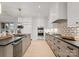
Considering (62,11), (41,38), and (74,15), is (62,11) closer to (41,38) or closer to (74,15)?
(74,15)

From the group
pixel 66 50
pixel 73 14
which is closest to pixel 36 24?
pixel 73 14

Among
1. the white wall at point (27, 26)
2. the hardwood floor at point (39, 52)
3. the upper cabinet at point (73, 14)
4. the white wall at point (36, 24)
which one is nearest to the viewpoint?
the upper cabinet at point (73, 14)

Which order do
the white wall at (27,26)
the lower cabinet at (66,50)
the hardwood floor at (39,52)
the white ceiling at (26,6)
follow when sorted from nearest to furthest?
the lower cabinet at (66,50) → the hardwood floor at (39,52) → the white ceiling at (26,6) → the white wall at (27,26)

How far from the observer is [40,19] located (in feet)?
56.5

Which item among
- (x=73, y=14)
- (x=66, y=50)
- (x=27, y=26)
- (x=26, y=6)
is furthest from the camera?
(x=27, y=26)

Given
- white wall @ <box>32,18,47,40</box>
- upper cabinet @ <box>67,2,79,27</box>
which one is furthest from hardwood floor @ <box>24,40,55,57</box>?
white wall @ <box>32,18,47,40</box>

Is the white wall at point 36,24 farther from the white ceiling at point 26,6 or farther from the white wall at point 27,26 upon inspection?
the white ceiling at point 26,6

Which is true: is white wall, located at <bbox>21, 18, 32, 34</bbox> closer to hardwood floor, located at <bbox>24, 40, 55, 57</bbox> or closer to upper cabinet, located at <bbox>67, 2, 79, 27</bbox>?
hardwood floor, located at <bbox>24, 40, 55, 57</bbox>

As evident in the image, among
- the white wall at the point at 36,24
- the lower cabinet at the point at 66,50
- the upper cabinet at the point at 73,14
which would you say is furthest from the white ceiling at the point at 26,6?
the white wall at the point at 36,24

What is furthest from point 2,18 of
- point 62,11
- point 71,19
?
point 71,19

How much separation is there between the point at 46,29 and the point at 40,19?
133 centimetres

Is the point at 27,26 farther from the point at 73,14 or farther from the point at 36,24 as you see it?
the point at 73,14

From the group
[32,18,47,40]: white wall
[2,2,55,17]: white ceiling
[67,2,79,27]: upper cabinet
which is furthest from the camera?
[32,18,47,40]: white wall

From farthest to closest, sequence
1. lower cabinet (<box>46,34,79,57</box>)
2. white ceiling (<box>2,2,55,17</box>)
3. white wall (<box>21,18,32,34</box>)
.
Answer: white wall (<box>21,18,32,34</box>), white ceiling (<box>2,2,55,17</box>), lower cabinet (<box>46,34,79,57</box>)
